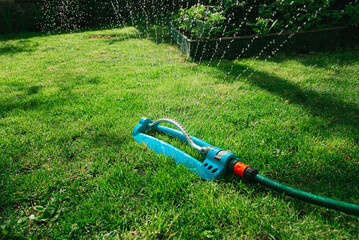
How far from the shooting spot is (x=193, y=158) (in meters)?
1.40

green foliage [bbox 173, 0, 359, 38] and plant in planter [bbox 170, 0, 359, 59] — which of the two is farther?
green foliage [bbox 173, 0, 359, 38]

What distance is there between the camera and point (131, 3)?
962cm

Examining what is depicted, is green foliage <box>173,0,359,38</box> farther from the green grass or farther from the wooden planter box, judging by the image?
the green grass

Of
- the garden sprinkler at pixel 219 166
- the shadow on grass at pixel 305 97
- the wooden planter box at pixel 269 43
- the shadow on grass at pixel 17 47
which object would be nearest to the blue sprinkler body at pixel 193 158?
the garden sprinkler at pixel 219 166

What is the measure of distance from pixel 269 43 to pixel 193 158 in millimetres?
3242

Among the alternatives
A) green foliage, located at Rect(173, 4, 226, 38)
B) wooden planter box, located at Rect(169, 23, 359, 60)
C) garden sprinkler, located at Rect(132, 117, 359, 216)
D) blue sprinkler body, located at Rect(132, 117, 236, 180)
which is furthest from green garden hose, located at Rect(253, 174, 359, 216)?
green foliage, located at Rect(173, 4, 226, 38)

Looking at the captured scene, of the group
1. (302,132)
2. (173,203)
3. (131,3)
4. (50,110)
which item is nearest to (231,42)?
(302,132)

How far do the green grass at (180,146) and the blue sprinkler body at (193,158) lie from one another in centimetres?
6

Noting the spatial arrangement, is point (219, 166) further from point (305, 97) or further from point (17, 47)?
point (17, 47)

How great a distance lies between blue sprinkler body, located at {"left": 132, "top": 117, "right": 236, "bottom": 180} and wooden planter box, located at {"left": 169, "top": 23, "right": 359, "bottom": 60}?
239 centimetres

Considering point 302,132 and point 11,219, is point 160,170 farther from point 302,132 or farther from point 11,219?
point 302,132

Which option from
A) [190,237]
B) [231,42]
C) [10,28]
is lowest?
[10,28]

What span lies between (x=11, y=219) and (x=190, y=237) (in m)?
0.96

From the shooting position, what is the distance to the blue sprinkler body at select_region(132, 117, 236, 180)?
1.26m
